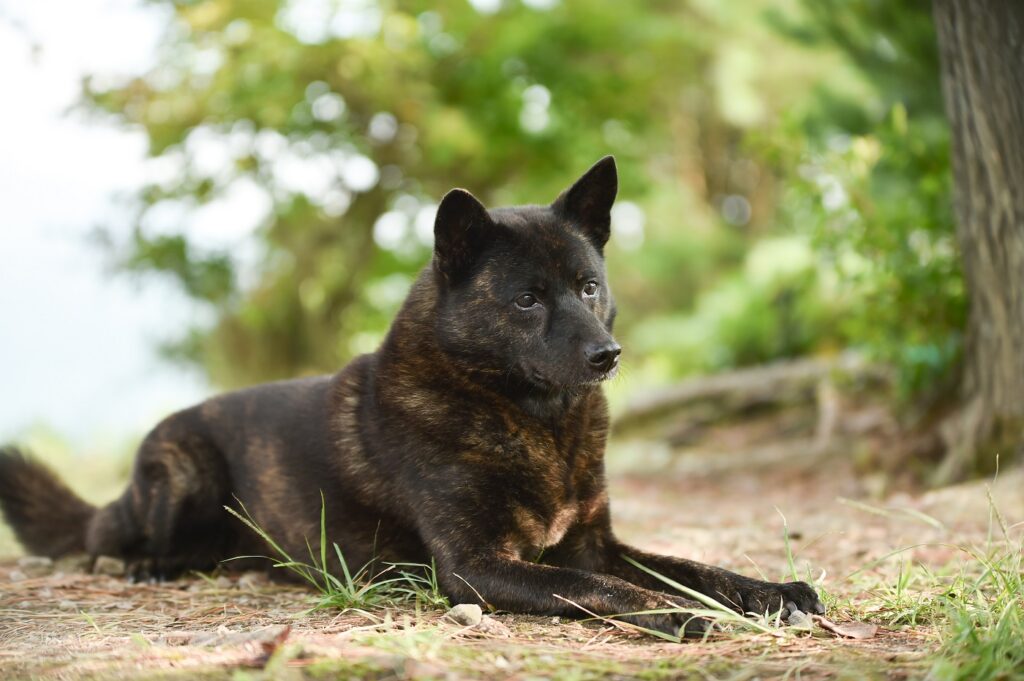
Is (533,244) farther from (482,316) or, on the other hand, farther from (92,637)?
(92,637)

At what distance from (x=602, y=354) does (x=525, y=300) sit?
14.8 inches

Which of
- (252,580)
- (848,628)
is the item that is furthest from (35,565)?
(848,628)

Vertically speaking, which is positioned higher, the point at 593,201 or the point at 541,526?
the point at 593,201

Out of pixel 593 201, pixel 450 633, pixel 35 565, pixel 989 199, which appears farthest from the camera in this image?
pixel 989 199

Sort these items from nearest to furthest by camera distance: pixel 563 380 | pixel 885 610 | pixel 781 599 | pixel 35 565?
pixel 781 599
pixel 885 610
pixel 563 380
pixel 35 565

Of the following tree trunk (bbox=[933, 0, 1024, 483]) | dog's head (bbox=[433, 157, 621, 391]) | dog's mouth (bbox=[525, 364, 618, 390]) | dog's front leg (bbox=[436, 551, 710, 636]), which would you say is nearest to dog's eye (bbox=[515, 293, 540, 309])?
dog's head (bbox=[433, 157, 621, 391])

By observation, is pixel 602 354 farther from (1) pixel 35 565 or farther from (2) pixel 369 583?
(1) pixel 35 565

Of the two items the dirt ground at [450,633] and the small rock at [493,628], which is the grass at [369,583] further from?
the small rock at [493,628]

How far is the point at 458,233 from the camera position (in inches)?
132

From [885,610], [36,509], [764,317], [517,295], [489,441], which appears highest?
[517,295]

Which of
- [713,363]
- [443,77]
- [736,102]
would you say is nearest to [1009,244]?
[713,363]

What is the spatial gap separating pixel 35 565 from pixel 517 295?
2.78 m

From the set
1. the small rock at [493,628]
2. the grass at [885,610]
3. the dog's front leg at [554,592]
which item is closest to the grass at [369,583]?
the grass at [885,610]

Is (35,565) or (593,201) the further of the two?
(35,565)
